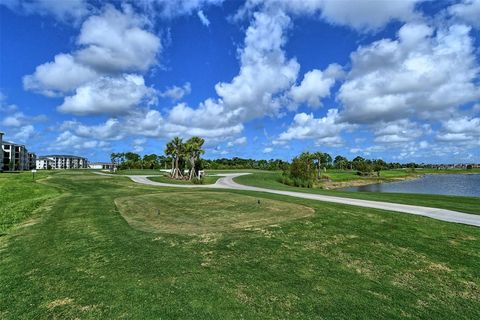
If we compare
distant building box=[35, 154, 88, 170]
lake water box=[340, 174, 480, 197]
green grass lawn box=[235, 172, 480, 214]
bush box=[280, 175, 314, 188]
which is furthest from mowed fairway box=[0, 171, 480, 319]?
distant building box=[35, 154, 88, 170]

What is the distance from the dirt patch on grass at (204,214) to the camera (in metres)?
11.6

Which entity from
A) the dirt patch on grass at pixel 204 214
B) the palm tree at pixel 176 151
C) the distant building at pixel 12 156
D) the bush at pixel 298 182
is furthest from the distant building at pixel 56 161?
the dirt patch on grass at pixel 204 214

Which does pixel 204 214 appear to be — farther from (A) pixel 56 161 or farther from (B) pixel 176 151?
(A) pixel 56 161

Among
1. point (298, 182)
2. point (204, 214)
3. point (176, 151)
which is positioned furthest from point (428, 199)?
point (176, 151)

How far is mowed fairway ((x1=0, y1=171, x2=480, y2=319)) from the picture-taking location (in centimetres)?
553

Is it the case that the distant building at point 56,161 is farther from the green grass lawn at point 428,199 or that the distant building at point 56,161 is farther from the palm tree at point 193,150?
the green grass lawn at point 428,199

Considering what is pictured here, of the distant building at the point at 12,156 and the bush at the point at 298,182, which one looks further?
the distant building at the point at 12,156

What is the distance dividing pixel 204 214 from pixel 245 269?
23.2 ft

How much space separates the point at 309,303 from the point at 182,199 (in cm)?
1440

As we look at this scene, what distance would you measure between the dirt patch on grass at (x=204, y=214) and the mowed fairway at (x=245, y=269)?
0.19m

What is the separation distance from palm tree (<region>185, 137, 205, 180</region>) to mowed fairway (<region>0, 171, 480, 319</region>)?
32.1 metres

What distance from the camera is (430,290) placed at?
6.40m

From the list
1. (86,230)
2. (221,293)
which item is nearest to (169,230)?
(86,230)

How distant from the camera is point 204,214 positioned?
14.1m
